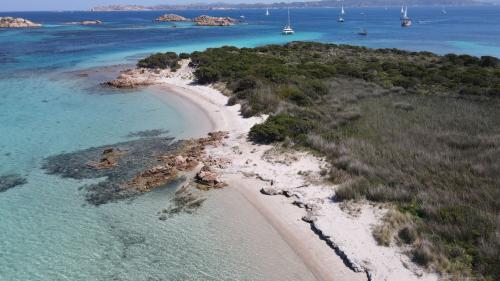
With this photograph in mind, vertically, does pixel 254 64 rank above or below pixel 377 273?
above

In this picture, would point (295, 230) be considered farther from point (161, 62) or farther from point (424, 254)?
point (161, 62)

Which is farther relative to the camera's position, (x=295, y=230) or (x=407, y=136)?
(x=407, y=136)

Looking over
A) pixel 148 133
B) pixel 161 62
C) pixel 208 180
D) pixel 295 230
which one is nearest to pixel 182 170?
pixel 208 180

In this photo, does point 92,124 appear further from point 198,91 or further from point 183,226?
point 183,226

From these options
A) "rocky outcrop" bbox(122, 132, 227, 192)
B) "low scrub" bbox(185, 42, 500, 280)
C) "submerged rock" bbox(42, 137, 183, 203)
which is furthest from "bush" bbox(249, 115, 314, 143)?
"submerged rock" bbox(42, 137, 183, 203)

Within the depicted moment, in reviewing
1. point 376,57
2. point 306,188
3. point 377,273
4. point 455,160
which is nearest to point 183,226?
point 306,188
